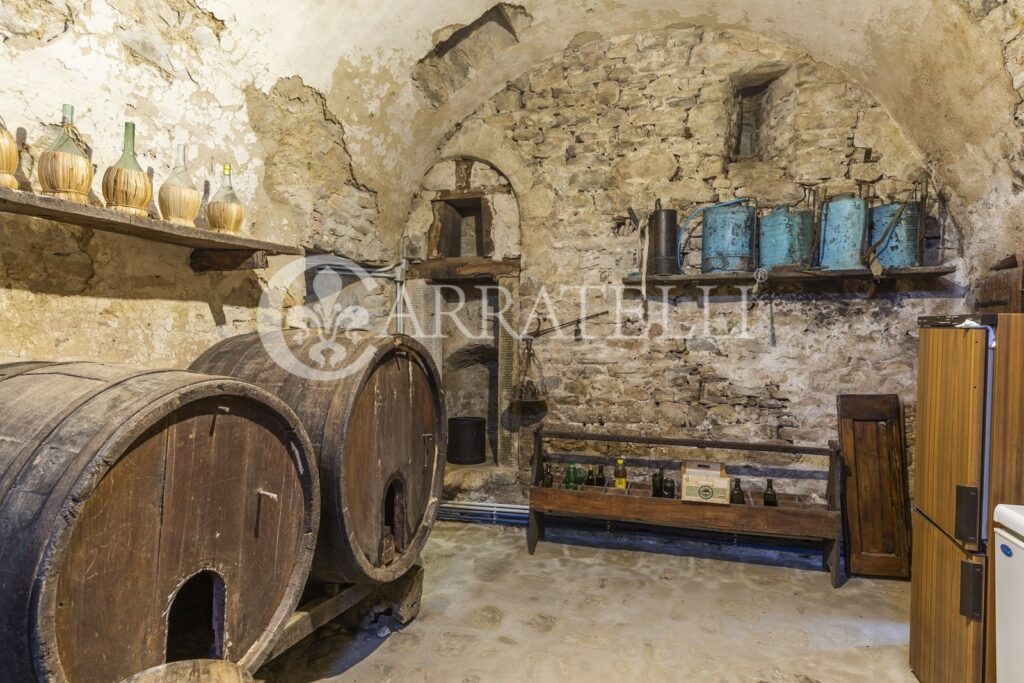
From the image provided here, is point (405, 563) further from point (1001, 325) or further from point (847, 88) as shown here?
point (847, 88)

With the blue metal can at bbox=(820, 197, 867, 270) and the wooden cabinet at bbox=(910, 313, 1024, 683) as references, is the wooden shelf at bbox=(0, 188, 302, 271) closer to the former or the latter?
the wooden cabinet at bbox=(910, 313, 1024, 683)

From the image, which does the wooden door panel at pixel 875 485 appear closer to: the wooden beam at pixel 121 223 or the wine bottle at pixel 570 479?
the wine bottle at pixel 570 479

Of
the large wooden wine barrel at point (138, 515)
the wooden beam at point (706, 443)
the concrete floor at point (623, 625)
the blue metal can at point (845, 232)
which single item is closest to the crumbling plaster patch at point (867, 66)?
the blue metal can at point (845, 232)

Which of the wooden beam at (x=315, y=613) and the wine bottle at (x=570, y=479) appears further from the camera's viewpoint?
the wine bottle at (x=570, y=479)

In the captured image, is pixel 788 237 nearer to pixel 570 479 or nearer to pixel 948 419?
pixel 948 419

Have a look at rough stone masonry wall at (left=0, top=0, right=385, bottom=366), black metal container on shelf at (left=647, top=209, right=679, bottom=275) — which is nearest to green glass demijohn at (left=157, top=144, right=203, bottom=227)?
rough stone masonry wall at (left=0, top=0, right=385, bottom=366)

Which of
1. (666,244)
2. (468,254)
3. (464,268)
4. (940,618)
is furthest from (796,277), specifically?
(468,254)

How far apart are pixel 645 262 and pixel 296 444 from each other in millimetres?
2865

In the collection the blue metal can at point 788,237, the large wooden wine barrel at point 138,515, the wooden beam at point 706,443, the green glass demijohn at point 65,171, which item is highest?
the blue metal can at point 788,237

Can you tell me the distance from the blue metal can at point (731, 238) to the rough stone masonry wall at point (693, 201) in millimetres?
243

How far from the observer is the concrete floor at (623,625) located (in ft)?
7.89

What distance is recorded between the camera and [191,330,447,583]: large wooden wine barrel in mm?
2059

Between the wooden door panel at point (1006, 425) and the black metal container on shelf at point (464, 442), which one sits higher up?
the wooden door panel at point (1006, 425)

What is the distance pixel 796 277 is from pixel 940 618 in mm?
2135
